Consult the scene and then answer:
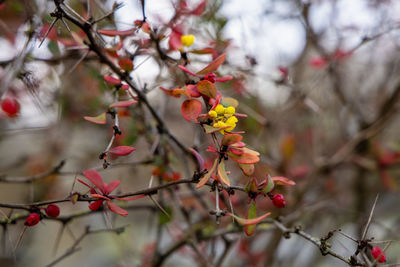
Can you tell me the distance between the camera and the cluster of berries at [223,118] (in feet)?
1.59

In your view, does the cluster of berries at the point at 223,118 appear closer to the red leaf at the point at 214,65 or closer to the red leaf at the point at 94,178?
the red leaf at the point at 214,65

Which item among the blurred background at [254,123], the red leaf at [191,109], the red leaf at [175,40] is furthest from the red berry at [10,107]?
the red leaf at [191,109]

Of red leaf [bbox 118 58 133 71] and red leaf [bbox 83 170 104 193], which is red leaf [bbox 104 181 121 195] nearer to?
red leaf [bbox 83 170 104 193]

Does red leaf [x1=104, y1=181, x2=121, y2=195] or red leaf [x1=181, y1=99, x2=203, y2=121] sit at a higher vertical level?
red leaf [x1=181, y1=99, x2=203, y2=121]

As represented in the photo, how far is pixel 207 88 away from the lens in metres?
0.52

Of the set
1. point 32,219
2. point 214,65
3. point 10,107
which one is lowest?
point 32,219

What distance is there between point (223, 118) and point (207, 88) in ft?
0.17

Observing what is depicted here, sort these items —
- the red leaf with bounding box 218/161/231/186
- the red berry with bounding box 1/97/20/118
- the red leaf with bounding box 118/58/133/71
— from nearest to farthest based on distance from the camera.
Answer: the red leaf with bounding box 218/161/231/186 < the red leaf with bounding box 118/58/133/71 < the red berry with bounding box 1/97/20/118

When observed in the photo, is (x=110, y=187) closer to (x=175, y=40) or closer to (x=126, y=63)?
(x=126, y=63)

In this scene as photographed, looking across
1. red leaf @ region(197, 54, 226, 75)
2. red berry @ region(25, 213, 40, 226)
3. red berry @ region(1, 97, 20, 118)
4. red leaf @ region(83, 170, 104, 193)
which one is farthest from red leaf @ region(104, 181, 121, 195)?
red berry @ region(1, 97, 20, 118)

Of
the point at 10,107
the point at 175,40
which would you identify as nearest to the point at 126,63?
the point at 175,40

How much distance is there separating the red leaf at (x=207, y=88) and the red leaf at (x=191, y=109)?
0.02m

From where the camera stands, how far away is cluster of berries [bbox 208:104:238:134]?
485mm

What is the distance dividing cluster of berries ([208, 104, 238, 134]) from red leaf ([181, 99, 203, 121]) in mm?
30
